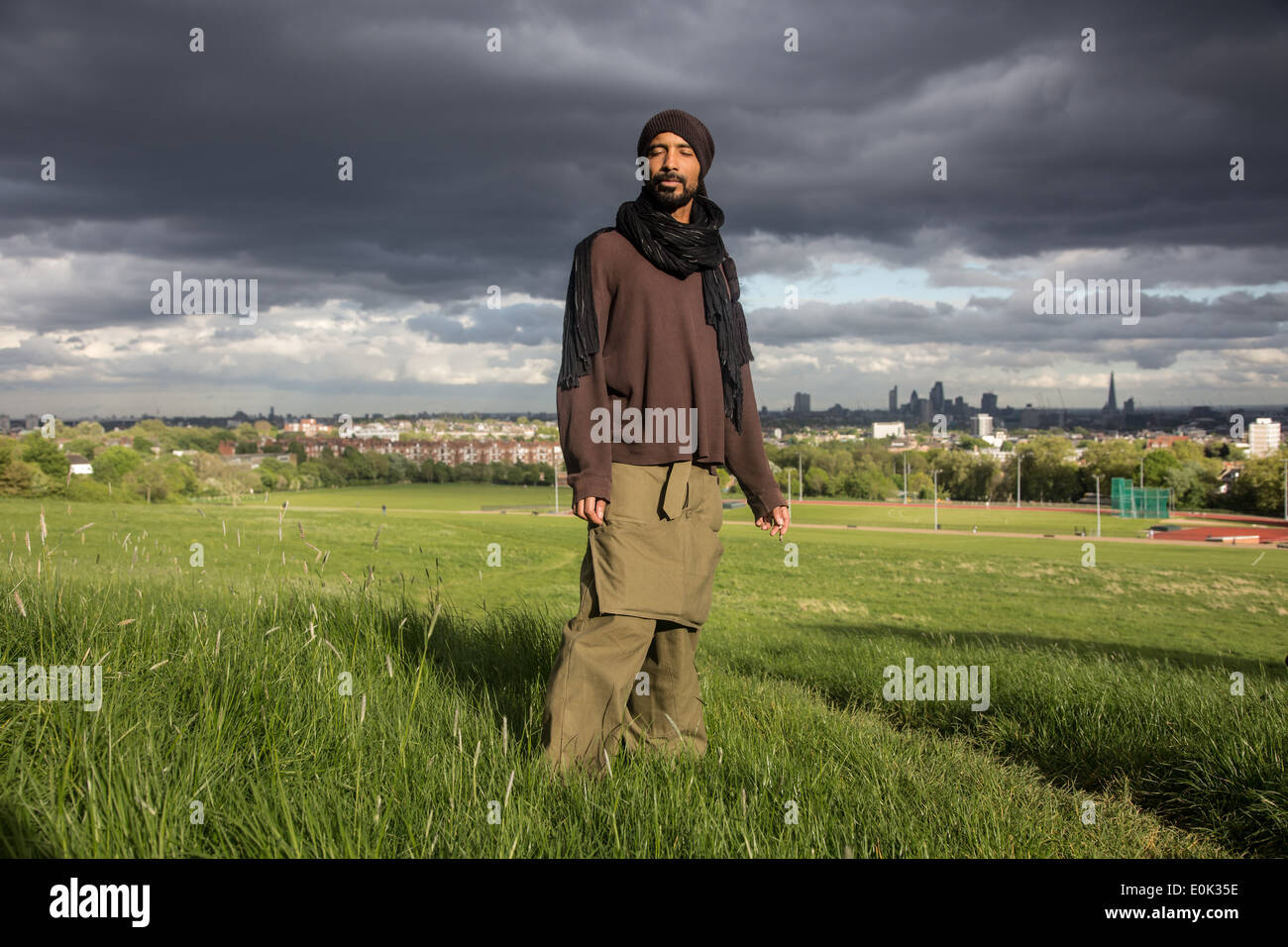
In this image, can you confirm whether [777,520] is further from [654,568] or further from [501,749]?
[501,749]

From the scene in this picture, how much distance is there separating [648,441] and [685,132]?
1286 mm

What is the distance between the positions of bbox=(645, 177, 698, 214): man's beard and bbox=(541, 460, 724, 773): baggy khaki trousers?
3.54 ft

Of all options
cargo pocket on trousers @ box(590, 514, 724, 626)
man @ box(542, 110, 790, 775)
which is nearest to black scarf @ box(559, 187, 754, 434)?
man @ box(542, 110, 790, 775)

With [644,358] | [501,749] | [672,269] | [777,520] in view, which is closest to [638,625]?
[501,749]

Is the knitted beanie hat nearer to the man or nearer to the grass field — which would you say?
the man

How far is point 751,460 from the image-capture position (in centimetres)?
377

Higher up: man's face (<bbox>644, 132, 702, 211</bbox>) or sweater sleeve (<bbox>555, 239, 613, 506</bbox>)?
man's face (<bbox>644, 132, 702, 211</bbox>)

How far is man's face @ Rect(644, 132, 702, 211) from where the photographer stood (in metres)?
3.37

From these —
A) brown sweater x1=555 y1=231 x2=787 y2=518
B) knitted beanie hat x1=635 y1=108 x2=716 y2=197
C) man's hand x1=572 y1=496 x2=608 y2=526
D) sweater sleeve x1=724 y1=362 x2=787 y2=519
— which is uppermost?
knitted beanie hat x1=635 y1=108 x2=716 y2=197

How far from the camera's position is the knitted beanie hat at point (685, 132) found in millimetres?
3391

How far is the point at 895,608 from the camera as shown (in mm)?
17328
